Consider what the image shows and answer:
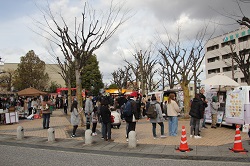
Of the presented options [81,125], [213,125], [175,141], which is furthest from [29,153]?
[213,125]

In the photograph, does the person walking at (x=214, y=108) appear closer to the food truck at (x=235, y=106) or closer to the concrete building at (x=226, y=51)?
the food truck at (x=235, y=106)

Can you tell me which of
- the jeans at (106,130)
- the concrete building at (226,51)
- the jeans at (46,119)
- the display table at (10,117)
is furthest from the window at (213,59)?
Result: the jeans at (106,130)

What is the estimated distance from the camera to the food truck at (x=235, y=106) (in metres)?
12.6

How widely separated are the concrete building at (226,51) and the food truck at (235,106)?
39.6 metres

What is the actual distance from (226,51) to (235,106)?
49630mm

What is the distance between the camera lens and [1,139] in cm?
1258

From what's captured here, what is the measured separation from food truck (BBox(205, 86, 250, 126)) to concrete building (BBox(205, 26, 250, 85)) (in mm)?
39560

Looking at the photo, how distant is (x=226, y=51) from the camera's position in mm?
59500

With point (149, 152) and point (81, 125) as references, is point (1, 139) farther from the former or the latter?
point (149, 152)

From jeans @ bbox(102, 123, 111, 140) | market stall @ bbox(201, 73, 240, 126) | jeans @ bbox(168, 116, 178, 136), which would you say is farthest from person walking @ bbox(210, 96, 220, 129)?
jeans @ bbox(102, 123, 111, 140)

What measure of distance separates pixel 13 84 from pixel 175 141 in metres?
53.6

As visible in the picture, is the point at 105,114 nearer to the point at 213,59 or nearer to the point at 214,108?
the point at 214,108

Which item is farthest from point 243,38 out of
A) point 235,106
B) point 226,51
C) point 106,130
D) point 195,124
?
point 106,130

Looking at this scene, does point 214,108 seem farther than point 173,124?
Yes
